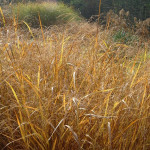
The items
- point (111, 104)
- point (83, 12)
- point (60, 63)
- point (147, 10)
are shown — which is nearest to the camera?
point (111, 104)

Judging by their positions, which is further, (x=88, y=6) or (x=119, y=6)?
(x=88, y=6)

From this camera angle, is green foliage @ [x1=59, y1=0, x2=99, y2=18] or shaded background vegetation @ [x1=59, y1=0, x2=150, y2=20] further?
green foliage @ [x1=59, y1=0, x2=99, y2=18]

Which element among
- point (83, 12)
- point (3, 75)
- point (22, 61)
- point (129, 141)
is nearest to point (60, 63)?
point (22, 61)

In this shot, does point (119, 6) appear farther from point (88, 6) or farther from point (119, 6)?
point (88, 6)

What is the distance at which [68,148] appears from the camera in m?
1.36

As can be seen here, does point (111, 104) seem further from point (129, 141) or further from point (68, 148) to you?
point (68, 148)

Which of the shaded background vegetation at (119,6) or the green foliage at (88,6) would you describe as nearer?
the shaded background vegetation at (119,6)

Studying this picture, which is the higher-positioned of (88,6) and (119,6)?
(119,6)

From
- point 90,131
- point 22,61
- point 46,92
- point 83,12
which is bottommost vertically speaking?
point 83,12

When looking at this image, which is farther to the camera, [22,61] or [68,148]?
[22,61]

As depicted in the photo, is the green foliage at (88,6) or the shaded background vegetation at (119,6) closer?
the shaded background vegetation at (119,6)

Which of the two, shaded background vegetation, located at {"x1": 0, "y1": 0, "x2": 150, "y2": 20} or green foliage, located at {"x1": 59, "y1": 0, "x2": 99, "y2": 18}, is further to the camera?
green foliage, located at {"x1": 59, "y1": 0, "x2": 99, "y2": 18}

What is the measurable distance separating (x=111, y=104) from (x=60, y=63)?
1.51 ft

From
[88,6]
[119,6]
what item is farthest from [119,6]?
[88,6]
